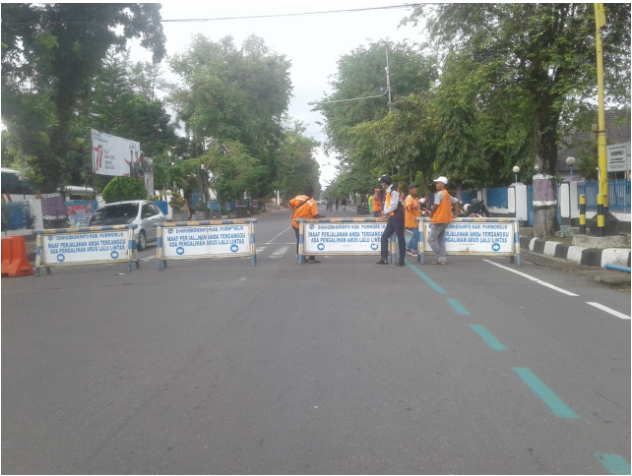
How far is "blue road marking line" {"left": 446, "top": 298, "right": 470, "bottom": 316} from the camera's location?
8133 millimetres

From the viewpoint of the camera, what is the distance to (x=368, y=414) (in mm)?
4590

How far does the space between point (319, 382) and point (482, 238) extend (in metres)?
9.03

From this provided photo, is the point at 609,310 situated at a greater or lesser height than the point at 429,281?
lesser

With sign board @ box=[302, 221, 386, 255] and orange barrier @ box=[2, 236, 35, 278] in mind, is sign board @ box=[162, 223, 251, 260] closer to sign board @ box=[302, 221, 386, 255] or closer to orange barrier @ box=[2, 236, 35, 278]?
sign board @ box=[302, 221, 386, 255]

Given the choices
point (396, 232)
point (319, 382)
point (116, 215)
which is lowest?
point (319, 382)

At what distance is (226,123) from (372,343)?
139 feet

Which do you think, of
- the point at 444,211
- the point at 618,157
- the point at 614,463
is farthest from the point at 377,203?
the point at 614,463

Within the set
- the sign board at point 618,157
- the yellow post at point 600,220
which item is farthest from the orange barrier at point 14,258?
the sign board at point 618,157

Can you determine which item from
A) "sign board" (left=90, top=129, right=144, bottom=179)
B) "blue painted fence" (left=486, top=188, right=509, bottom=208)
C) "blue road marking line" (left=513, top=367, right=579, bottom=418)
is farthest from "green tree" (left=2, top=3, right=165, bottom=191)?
"blue painted fence" (left=486, top=188, right=509, bottom=208)

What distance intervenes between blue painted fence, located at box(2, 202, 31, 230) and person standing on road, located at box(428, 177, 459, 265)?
65.9ft

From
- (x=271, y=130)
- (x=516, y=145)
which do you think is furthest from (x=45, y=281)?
(x=271, y=130)

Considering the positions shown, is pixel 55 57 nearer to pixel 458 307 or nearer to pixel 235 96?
pixel 458 307

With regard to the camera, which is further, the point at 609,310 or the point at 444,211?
the point at 444,211

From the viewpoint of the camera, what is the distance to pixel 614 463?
3805 millimetres
